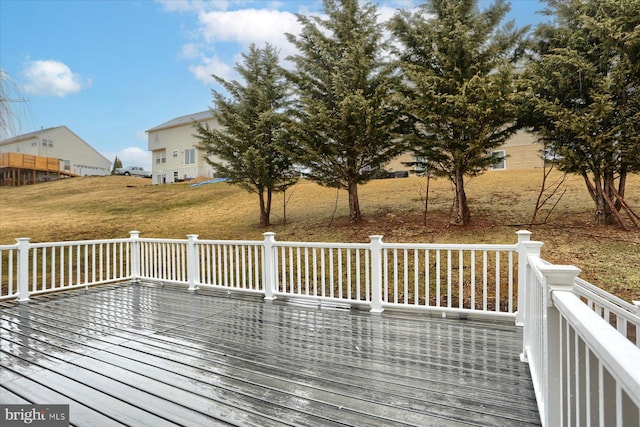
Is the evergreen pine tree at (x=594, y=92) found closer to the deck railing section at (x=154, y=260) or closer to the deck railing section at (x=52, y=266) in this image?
the deck railing section at (x=154, y=260)

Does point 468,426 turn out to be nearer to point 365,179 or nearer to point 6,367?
point 6,367

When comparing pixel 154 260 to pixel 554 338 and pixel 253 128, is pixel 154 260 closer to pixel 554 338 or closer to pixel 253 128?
pixel 253 128

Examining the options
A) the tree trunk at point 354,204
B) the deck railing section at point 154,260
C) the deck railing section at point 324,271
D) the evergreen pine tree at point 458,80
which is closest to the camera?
the deck railing section at point 324,271

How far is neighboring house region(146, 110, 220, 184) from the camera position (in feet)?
82.7

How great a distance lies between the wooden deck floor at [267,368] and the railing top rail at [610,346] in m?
1.35

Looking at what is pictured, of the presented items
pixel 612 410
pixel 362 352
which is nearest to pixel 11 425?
pixel 362 352

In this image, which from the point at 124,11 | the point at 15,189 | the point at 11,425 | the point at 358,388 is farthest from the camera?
the point at 15,189

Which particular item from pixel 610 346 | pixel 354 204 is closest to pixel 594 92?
pixel 354 204

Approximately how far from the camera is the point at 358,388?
260cm

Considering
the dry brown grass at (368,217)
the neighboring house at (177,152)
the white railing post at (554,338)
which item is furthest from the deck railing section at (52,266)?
the neighboring house at (177,152)

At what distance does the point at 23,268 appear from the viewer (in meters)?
5.58

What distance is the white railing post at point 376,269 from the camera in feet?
15.0

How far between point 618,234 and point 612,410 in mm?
7963

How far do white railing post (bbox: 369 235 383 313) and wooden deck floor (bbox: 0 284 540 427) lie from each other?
0.19m
